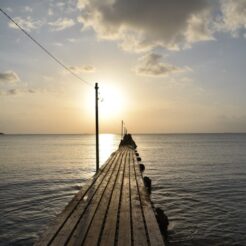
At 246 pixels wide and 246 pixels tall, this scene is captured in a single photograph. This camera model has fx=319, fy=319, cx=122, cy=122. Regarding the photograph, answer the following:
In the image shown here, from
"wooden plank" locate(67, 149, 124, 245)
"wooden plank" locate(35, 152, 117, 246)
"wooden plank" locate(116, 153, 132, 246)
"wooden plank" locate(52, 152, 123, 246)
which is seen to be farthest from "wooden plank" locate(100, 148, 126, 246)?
"wooden plank" locate(35, 152, 117, 246)

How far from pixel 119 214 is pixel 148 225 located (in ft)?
4.58

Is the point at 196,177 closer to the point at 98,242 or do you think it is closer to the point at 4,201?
the point at 4,201

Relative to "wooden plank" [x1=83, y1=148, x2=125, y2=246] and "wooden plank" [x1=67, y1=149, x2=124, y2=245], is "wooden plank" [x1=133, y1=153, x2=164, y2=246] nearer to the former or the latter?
"wooden plank" [x1=83, y1=148, x2=125, y2=246]

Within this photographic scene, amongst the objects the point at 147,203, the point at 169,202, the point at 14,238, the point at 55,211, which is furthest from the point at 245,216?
the point at 14,238

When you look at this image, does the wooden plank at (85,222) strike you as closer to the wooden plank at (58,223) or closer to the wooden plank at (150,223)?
the wooden plank at (58,223)

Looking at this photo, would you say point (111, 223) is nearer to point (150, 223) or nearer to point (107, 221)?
point (107, 221)

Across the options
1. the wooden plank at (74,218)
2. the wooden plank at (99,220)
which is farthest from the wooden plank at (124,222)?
the wooden plank at (74,218)

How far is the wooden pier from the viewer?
6.92m

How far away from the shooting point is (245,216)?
16906mm

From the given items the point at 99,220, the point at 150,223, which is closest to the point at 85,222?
the point at 99,220

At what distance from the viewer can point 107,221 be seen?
8.43m

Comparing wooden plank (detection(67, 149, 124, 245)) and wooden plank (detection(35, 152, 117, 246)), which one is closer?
wooden plank (detection(35, 152, 117, 246))

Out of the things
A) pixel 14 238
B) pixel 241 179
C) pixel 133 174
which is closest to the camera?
pixel 14 238

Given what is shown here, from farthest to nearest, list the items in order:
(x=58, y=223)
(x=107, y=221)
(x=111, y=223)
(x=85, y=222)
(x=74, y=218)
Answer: (x=74, y=218) < (x=107, y=221) < (x=85, y=222) < (x=111, y=223) < (x=58, y=223)
